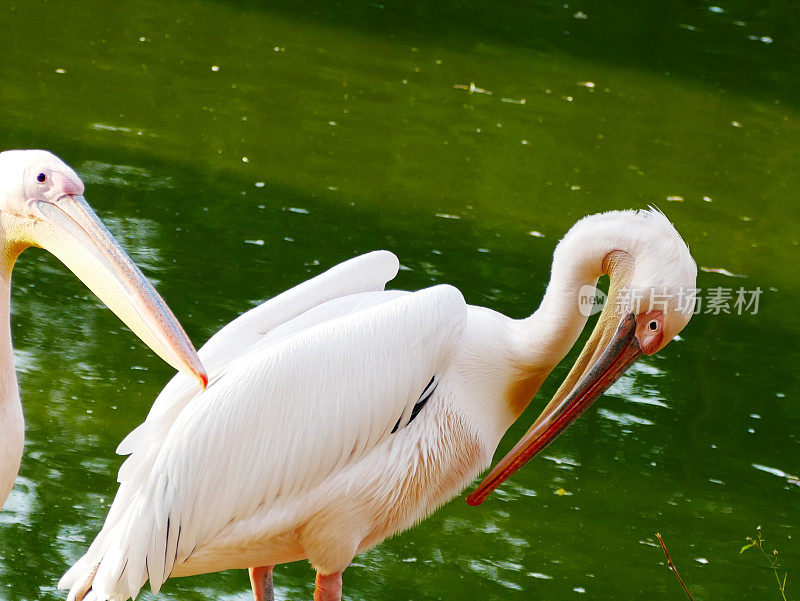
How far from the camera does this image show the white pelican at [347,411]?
2781 millimetres

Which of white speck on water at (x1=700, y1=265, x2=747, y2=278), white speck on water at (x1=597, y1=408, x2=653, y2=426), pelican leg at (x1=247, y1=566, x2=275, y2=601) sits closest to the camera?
pelican leg at (x1=247, y1=566, x2=275, y2=601)

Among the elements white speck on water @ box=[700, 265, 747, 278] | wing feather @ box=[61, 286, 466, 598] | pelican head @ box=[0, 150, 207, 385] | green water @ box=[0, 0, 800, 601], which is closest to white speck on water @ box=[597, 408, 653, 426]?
green water @ box=[0, 0, 800, 601]

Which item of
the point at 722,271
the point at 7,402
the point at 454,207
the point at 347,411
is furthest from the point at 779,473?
the point at 7,402

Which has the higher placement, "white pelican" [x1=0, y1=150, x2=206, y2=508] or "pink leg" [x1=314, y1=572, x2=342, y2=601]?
"white pelican" [x1=0, y1=150, x2=206, y2=508]

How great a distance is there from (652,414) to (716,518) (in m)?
0.63

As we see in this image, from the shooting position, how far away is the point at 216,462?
279 cm

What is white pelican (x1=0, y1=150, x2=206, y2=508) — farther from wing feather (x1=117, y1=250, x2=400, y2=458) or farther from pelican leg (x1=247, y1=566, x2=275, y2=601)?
pelican leg (x1=247, y1=566, x2=275, y2=601)

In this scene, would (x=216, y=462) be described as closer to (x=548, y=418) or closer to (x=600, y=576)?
(x=548, y=418)

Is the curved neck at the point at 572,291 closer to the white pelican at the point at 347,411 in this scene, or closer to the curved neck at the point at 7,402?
the white pelican at the point at 347,411

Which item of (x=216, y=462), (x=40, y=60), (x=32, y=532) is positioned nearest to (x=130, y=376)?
(x=32, y=532)

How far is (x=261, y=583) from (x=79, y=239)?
1.23m

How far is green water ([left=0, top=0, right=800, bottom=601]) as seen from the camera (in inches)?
152

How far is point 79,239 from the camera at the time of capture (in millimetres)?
2262

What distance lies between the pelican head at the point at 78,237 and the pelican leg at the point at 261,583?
104 centimetres
